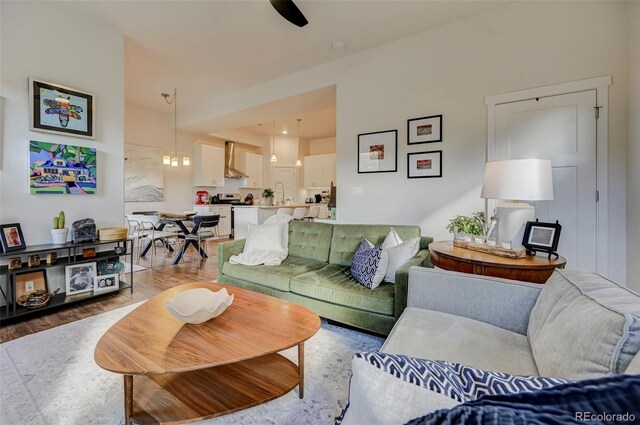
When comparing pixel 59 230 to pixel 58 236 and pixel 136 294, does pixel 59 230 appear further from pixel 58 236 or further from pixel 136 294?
pixel 136 294

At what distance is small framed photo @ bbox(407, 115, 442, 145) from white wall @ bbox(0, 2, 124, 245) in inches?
Answer: 137

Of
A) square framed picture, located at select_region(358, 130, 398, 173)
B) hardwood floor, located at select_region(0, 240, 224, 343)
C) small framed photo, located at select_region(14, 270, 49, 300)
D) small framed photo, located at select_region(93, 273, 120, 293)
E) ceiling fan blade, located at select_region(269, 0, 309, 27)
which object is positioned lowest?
hardwood floor, located at select_region(0, 240, 224, 343)

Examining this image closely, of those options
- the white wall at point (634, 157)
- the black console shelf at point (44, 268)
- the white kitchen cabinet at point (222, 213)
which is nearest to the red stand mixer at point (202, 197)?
the white kitchen cabinet at point (222, 213)

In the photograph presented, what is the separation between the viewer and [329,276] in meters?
2.44

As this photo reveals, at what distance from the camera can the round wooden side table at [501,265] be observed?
169cm

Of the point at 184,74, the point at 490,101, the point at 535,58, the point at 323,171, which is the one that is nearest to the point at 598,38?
the point at 535,58

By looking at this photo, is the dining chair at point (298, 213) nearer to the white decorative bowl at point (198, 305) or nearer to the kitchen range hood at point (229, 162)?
the kitchen range hood at point (229, 162)

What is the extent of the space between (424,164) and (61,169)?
12.9 ft

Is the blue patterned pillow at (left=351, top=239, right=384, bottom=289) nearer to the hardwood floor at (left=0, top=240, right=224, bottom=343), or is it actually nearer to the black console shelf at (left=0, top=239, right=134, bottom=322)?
the hardwood floor at (left=0, top=240, right=224, bottom=343)

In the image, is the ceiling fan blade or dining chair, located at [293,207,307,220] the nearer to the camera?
the ceiling fan blade

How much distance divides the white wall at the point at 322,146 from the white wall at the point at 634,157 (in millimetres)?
7031

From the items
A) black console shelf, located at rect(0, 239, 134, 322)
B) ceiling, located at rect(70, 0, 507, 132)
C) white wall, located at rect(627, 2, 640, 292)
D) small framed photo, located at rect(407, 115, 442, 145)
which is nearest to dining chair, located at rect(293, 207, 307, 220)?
ceiling, located at rect(70, 0, 507, 132)

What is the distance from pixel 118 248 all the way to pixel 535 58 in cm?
482

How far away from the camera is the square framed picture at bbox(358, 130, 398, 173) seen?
3650 millimetres
